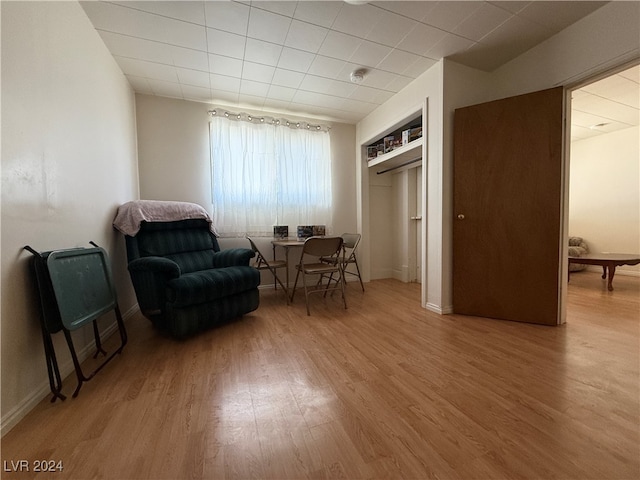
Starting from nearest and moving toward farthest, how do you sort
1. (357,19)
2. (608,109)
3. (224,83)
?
(357,19)
(224,83)
(608,109)

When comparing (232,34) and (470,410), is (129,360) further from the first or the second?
(232,34)

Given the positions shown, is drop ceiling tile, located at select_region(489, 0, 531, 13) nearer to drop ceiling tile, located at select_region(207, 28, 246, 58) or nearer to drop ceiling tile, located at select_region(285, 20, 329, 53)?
drop ceiling tile, located at select_region(285, 20, 329, 53)

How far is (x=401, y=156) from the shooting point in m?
3.46

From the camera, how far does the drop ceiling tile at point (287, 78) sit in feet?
8.30

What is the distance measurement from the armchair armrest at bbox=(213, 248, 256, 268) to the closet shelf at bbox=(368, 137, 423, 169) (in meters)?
2.19

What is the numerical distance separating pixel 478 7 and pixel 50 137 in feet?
9.64

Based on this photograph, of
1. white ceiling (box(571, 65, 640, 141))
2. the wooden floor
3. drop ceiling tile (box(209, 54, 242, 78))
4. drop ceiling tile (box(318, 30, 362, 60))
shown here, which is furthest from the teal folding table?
white ceiling (box(571, 65, 640, 141))

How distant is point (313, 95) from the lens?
3008 mm

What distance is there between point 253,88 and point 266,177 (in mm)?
1038

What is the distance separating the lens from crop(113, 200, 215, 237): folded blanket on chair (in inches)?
87.5

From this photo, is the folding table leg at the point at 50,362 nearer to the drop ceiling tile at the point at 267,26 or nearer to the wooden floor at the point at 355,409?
the wooden floor at the point at 355,409

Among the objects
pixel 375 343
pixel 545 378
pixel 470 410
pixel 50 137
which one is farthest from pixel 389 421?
pixel 50 137

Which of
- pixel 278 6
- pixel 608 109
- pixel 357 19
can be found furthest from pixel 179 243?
pixel 608 109

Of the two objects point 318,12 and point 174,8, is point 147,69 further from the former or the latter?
point 318,12
